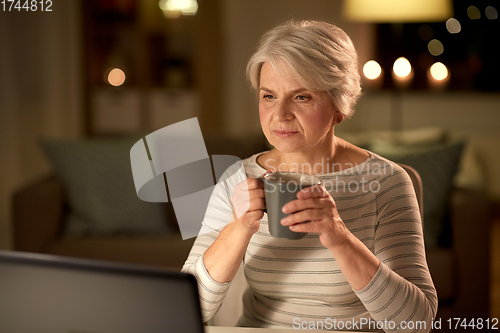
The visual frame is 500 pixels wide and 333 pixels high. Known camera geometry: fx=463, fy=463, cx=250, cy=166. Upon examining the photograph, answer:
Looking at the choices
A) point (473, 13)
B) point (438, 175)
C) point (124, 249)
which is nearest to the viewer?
point (438, 175)

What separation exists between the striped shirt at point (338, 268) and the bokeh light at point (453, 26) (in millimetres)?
3141

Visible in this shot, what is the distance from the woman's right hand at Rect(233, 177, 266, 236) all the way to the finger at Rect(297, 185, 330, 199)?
0.18ft

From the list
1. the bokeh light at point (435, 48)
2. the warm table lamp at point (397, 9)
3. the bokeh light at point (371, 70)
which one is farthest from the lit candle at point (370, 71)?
the bokeh light at point (435, 48)

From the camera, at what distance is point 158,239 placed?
5.00 ft

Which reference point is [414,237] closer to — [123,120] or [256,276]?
[256,276]

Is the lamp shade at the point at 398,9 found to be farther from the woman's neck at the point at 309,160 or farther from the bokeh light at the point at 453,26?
the bokeh light at the point at 453,26

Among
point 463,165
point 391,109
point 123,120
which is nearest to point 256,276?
point 463,165

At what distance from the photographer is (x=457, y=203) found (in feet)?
4.55

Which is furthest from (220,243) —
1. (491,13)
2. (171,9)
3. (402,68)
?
(491,13)

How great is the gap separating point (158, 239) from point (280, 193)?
3.61 ft

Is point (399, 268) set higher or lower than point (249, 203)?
lower

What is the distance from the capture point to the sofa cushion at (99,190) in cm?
148

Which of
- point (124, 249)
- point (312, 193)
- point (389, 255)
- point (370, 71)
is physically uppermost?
point (370, 71)

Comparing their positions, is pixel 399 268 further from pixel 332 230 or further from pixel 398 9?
pixel 398 9
